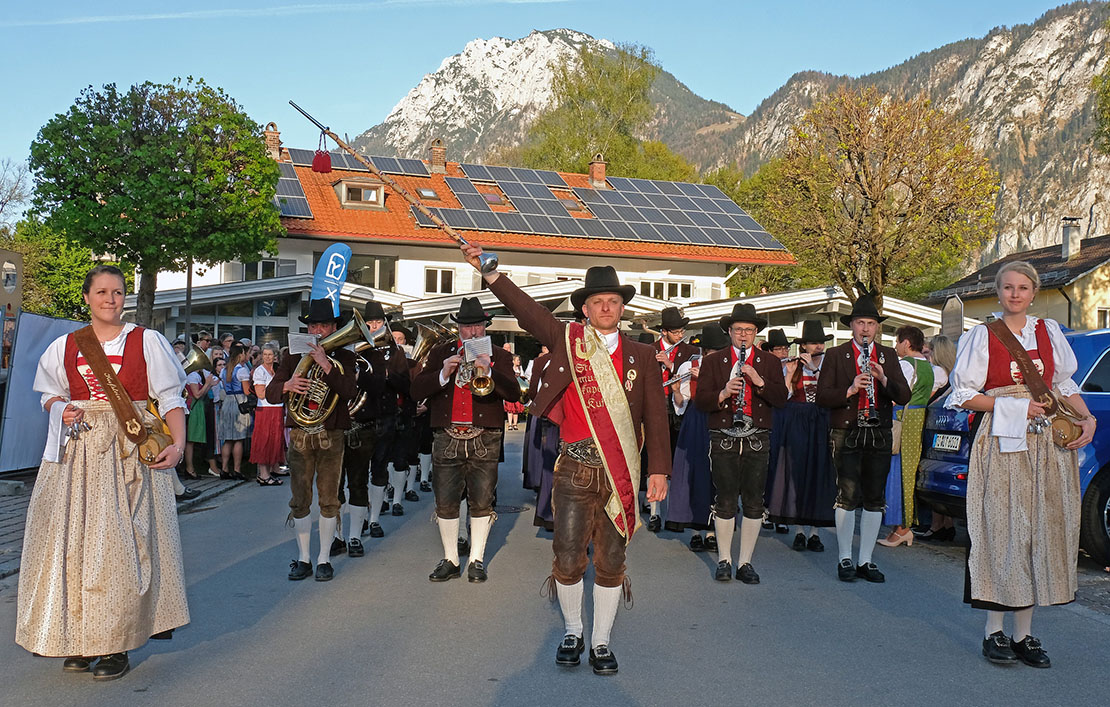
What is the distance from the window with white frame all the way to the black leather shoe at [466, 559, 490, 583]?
2661cm

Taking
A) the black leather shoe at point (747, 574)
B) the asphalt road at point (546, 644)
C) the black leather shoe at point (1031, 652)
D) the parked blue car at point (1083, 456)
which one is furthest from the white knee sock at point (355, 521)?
the black leather shoe at point (1031, 652)

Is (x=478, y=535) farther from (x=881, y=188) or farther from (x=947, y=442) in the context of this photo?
(x=881, y=188)

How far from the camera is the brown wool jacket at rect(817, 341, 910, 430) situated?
7.98 meters

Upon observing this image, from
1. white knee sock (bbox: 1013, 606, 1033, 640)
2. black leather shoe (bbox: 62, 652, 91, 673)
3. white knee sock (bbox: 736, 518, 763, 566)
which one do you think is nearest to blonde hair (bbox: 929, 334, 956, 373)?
white knee sock (bbox: 736, 518, 763, 566)

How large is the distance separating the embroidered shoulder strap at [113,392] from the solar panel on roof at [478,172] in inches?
1342

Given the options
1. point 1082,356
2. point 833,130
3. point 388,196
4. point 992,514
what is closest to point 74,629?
point 992,514

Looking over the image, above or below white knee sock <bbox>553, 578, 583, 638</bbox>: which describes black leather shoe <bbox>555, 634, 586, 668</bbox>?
below

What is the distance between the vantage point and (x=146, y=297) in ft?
80.9

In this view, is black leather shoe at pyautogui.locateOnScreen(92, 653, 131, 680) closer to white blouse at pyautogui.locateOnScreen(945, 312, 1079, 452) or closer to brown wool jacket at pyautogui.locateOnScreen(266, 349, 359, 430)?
brown wool jacket at pyautogui.locateOnScreen(266, 349, 359, 430)

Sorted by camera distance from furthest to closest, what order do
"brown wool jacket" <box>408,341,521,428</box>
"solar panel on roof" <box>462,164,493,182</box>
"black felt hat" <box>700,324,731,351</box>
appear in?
"solar panel on roof" <box>462,164,493,182</box> → "black felt hat" <box>700,324,731,351</box> → "brown wool jacket" <box>408,341,521,428</box>

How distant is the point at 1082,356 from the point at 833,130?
2327 cm

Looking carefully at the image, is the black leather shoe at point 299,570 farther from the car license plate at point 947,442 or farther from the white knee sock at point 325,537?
the car license plate at point 947,442

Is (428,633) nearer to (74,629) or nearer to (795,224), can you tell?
(74,629)

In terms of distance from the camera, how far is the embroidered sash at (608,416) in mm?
5566
